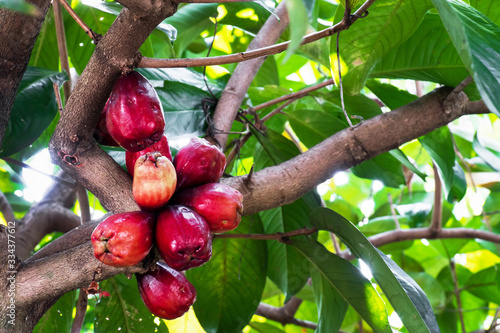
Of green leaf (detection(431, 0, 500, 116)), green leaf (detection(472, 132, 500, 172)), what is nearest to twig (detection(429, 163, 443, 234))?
green leaf (detection(472, 132, 500, 172))

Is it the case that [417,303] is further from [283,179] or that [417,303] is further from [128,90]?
[128,90]

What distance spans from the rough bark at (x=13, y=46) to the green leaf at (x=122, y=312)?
13.3 inches

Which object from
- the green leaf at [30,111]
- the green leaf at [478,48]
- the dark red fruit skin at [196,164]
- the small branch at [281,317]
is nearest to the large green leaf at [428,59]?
the green leaf at [478,48]

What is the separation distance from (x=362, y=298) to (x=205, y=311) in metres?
0.30

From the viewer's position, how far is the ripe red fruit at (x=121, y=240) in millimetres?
440

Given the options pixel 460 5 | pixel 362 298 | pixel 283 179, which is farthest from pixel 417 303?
pixel 460 5

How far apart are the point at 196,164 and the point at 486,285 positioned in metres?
1.16

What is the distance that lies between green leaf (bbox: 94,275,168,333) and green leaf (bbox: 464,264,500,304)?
969 mm

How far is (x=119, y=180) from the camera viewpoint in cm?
54

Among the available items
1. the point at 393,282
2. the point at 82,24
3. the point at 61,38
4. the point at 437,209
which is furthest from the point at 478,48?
the point at 437,209

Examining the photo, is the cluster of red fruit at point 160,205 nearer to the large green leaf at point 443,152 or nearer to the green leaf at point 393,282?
the green leaf at point 393,282

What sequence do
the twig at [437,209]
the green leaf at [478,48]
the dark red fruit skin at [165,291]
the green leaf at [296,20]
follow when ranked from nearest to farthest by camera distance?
the green leaf at [296,20], the green leaf at [478,48], the dark red fruit skin at [165,291], the twig at [437,209]

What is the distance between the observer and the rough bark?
0.51m

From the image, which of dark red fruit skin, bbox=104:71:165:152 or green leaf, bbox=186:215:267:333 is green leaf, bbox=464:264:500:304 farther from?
dark red fruit skin, bbox=104:71:165:152
